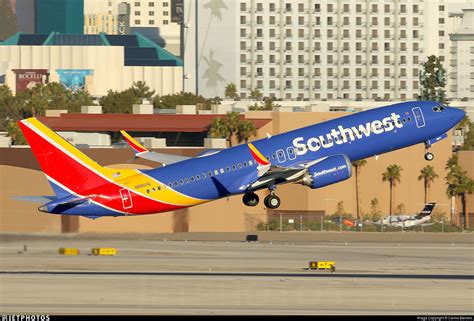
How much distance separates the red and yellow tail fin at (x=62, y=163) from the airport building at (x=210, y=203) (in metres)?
35.4

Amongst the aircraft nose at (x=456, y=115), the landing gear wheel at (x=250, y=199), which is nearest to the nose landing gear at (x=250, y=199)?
the landing gear wheel at (x=250, y=199)

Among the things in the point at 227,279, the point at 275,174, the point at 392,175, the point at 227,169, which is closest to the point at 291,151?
the point at 275,174

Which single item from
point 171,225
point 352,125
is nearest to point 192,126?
point 171,225

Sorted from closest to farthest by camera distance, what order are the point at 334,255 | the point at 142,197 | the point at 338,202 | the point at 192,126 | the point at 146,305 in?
the point at 146,305, the point at 142,197, the point at 334,255, the point at 338,202, the point at 192,126

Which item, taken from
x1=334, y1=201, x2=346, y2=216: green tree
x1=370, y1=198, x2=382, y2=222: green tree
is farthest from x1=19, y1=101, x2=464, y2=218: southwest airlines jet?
x1=370, y1=198, x2=382, y2=222: green tree

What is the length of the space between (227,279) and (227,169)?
33.0ft

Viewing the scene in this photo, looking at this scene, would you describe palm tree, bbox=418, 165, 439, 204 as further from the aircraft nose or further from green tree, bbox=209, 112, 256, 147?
the aircraft nose

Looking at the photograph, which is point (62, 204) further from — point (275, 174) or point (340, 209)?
point (340, 209)

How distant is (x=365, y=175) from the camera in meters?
164

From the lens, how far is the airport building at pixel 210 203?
137 m

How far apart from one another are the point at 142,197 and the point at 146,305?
758 inches

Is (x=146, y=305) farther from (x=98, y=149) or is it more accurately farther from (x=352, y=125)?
(x=98, y=149)

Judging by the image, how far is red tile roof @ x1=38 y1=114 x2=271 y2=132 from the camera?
17550 cm

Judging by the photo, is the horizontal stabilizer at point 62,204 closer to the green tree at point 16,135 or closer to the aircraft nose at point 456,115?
the aircraft nose at point 456,115
